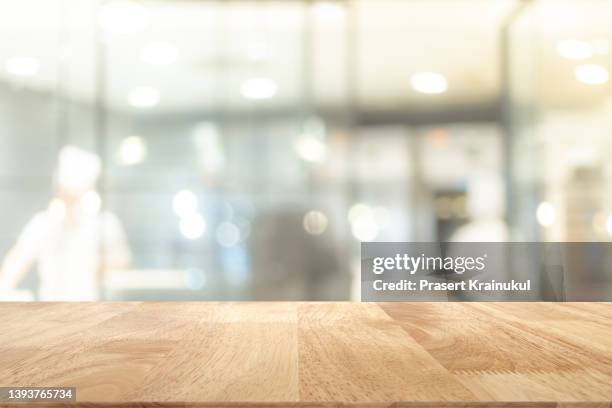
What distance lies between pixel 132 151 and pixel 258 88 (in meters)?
1.40

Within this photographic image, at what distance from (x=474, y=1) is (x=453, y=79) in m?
0.77

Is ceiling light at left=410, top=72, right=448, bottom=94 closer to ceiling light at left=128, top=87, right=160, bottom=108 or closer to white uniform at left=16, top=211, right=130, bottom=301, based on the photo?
ceiling light at left=128, top=87, right=160, bottom=108

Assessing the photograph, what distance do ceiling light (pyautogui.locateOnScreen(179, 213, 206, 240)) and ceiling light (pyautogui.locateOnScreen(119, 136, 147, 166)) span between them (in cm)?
73

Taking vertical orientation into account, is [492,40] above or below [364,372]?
above

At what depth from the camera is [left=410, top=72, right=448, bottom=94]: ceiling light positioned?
5.57 meters

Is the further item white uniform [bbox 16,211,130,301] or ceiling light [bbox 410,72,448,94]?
ceiling light [bbox 410,72,448,94]

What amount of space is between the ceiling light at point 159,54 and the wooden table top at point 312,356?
5.51 meters

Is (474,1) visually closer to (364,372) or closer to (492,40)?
(492,40)

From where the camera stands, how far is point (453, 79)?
5.58 meters

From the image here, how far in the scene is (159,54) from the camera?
18.6 feet

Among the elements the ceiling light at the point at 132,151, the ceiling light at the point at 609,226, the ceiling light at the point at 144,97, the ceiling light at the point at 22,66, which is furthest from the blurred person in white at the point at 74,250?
the ceiling light at the point at 609,226

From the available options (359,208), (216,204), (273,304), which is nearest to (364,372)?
(273,304)

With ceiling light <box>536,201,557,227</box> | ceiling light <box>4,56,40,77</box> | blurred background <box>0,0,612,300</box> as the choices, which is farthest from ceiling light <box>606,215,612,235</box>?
ceiling light <box>4,56,40,77</box>

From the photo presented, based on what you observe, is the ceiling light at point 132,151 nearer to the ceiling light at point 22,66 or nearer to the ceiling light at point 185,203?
the ceiling light at point 185,203
